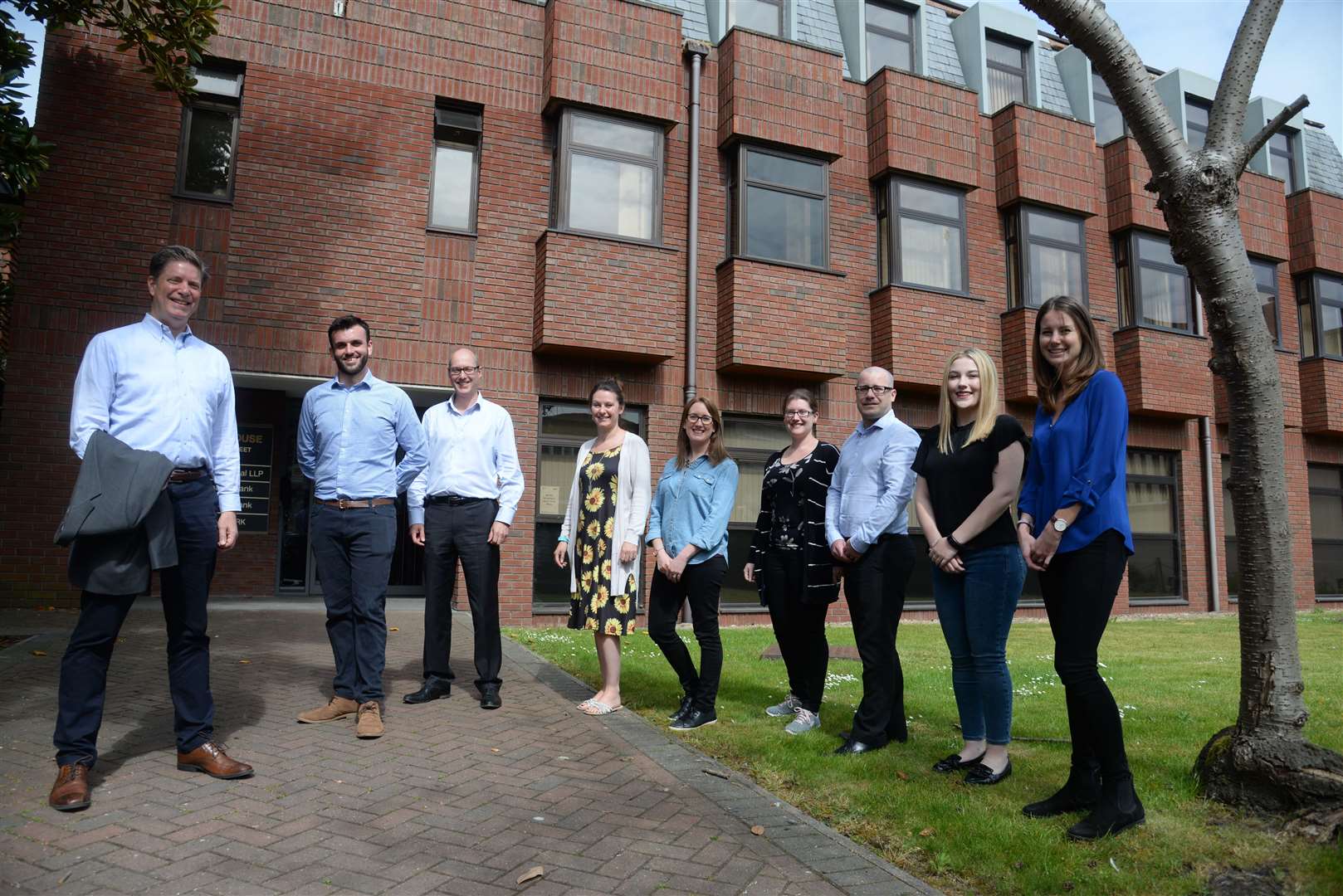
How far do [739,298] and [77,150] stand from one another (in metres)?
7.68

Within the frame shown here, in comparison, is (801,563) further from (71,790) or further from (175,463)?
(71,790)

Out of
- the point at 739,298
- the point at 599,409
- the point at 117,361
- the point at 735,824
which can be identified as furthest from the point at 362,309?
the point at 735,824

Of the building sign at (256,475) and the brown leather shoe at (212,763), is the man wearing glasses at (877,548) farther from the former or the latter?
the building sign at (256,475)

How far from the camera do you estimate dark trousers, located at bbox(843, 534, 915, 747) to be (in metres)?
4.61

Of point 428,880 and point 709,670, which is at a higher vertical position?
point 709,670

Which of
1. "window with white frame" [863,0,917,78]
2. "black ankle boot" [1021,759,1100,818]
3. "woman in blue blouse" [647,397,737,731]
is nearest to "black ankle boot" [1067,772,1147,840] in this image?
"black ankle boot" [1021,759,1100,818]

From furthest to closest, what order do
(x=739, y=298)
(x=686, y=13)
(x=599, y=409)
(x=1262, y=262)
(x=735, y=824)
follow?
1. (x=1262, y=262)
2. (x=686, y=13)
3. (x=739, y=298)
4. (x=599, y=409)
5. (x=735, y=824)

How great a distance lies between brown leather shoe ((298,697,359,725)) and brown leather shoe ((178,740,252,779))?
36.8 inches

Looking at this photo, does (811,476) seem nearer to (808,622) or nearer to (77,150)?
(808,622)

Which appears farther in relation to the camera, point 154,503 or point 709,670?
point 709,670

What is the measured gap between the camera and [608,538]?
5.50m

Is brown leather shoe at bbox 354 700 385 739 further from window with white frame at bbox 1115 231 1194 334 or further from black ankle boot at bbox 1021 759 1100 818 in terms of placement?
window with white frame at bbox 1115 231 1194 334

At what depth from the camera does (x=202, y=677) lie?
13.3 feet

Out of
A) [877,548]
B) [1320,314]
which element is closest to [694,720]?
[877,548]
